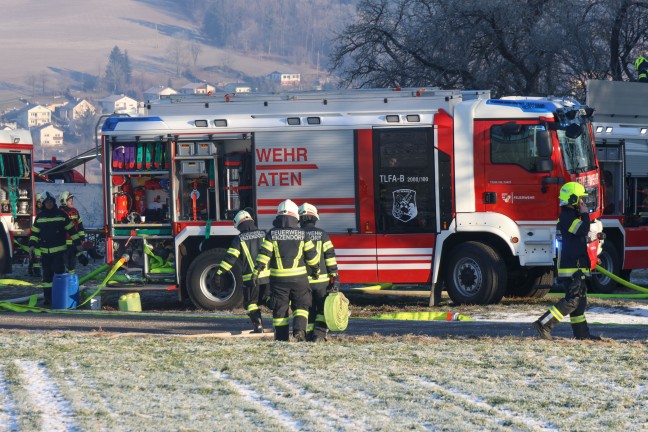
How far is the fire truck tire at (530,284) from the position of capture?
17.8 m

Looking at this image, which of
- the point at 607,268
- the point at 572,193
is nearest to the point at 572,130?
the point at 607,268

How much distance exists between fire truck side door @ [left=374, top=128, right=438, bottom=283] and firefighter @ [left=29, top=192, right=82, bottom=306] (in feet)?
17.0

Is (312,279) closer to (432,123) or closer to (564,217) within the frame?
(564,217)

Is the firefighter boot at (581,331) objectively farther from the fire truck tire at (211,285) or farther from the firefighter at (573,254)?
the fire truck tire at (211,285)

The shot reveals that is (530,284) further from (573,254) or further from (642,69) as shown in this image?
(573,254)

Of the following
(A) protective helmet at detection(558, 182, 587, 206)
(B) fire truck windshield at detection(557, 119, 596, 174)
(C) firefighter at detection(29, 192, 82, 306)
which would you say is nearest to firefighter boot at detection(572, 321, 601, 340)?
(A) protective helmet at detection(558, 182, 587, 206)

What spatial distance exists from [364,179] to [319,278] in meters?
4.16

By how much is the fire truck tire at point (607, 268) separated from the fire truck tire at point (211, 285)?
5.65m

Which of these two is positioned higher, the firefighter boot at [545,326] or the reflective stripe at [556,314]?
the reflective stripe at [556,314]

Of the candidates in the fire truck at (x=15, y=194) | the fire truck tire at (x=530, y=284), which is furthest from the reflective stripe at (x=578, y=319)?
the fire truck at (x=15, y=194)

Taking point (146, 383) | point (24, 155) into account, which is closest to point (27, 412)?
point (146, 383)

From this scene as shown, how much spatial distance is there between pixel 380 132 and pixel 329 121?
2.47 ft

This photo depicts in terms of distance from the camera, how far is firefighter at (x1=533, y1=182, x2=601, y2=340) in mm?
12305

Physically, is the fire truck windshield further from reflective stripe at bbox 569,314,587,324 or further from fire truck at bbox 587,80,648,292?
reflective stripe at bbox 569,314,587,324
